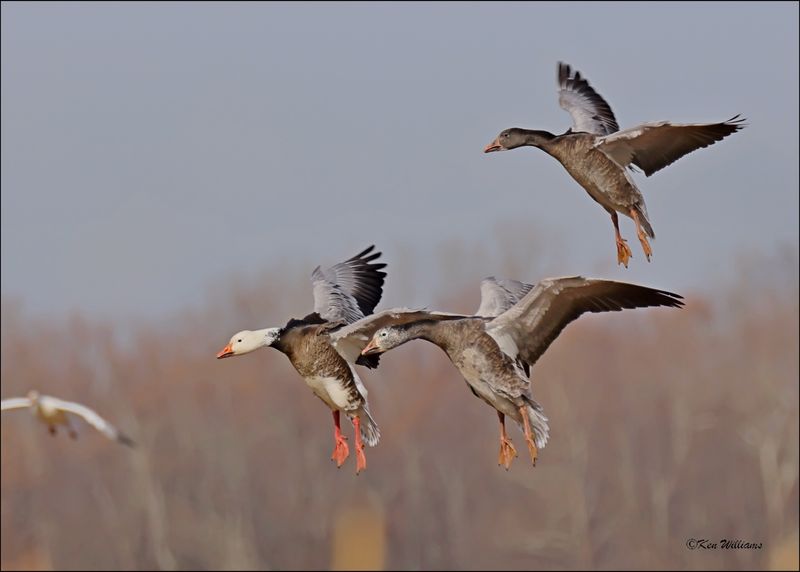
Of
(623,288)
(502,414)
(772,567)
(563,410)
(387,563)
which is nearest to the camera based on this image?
(623,288)

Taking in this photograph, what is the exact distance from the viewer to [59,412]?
18938mm

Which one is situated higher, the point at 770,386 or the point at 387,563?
the point at 770,386

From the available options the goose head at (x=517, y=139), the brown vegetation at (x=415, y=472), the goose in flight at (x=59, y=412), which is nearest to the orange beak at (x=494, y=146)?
the goose head at (x=517, y=139)

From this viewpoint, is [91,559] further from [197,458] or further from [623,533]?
[623,533]

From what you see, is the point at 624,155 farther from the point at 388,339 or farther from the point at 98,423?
the point at 98,423

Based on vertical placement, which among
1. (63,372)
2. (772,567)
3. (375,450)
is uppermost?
(63,372)

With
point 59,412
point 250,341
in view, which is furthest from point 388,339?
point 59,412

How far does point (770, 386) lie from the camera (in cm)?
5822

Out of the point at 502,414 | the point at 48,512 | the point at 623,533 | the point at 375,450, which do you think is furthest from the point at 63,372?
the point at 502,414

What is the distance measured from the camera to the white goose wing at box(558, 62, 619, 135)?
1631 cm

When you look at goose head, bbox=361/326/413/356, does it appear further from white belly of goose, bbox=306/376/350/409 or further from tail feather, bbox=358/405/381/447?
tail feather, bbox=358/405/381/447

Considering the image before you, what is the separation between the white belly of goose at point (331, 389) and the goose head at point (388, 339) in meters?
0.93

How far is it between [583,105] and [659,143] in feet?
9.19

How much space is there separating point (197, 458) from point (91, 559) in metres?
5.82
